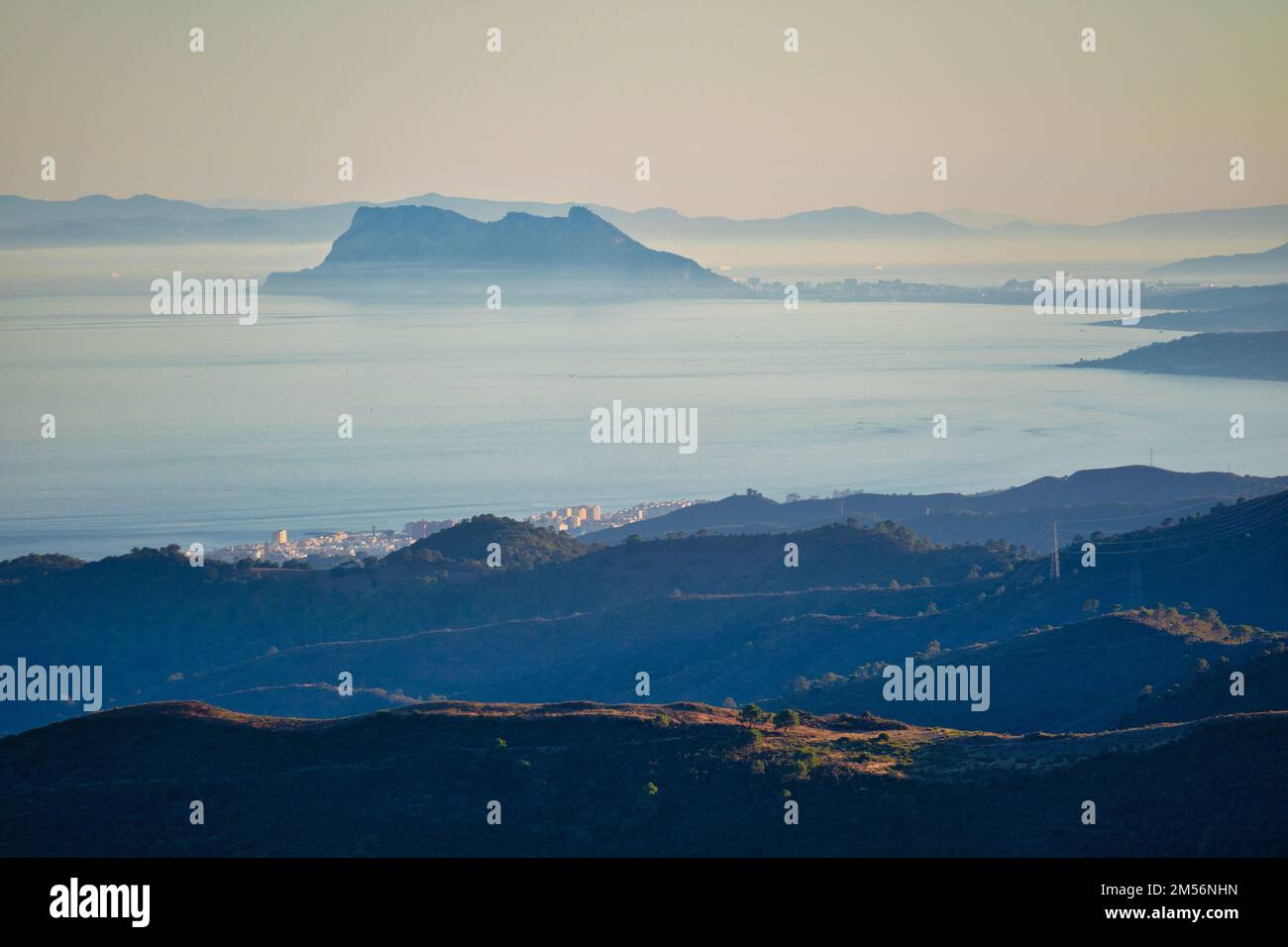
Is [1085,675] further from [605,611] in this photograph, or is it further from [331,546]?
[331,546]

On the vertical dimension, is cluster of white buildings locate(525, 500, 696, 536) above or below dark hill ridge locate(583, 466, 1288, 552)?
below

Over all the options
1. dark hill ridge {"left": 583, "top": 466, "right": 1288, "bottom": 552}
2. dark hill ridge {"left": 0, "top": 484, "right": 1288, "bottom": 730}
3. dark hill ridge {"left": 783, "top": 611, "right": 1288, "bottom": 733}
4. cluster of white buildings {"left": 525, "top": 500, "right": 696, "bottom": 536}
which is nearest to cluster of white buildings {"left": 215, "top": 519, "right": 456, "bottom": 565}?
cluster of white buildings {"left": 525, "top": 500, "right": 696, "bottom": 536}

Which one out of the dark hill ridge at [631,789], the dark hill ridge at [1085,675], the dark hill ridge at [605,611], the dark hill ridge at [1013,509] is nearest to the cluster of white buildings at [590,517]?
the dark hill ridge at [1013,509]

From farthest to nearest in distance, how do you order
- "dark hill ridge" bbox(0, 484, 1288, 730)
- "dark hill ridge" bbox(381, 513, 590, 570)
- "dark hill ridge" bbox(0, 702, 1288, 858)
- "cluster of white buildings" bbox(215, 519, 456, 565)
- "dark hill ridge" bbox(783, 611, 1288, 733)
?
"cluster of white buildings" bbox(215, 519, 456, 565)
"dark hill ridge" bbox(381, 513, 590, 570)
"dark hill ridge" bbox(0, 484, 1288, 730)
"dark hill ridge" bbox(783, 611, 1288, 733)
"dark hill ridge" bbox(0, 702, 1288, 858)

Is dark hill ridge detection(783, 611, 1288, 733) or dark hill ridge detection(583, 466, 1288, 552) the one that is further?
dark hill ridge detection(583, 466, 1288, 552)

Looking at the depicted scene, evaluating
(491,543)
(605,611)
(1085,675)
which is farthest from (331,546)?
(1085,675)

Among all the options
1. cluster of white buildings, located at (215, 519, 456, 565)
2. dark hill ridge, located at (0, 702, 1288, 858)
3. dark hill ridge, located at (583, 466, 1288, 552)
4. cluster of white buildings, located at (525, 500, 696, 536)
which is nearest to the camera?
Answer: dark hill ridge, located at (0, 702, 1288, 858)

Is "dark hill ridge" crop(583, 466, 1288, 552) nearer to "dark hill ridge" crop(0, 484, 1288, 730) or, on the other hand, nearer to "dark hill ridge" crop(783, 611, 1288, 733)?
"dark hill ridge" crop(0, 484, 1288, 730)

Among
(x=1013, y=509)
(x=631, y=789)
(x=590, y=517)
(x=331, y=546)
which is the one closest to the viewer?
(x=631, y=789)

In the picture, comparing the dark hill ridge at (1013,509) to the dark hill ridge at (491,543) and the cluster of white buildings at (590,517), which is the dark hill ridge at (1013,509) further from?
the dark hill ridge at (491,543)
